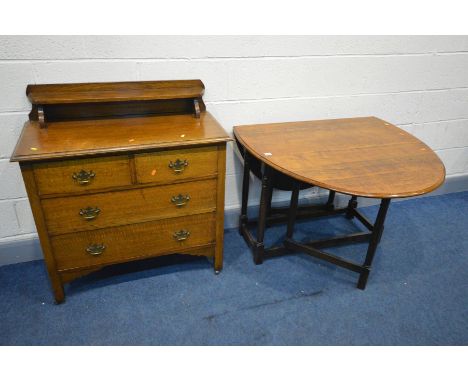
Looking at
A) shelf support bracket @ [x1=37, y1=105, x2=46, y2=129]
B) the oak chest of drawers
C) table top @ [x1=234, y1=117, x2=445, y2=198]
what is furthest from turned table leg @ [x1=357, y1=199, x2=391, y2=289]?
shelf support bracket @ [x1=37, y1=105, x2=46, y2=129]

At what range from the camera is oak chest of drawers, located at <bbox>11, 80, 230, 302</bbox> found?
1.58m

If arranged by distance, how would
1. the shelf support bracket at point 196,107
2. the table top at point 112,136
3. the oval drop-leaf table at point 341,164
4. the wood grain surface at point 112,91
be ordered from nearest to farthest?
the table top at point 112,136 < the oval drop-leaf table at point 341,164 < the wood grain surface at point 112,91 < the shelf support bracket at point 196,107

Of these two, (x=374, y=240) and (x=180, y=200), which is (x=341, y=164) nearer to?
(x=374, y=240)

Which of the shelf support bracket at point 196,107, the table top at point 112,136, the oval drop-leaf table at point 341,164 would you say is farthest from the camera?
the shelf support bracket at point 196,107

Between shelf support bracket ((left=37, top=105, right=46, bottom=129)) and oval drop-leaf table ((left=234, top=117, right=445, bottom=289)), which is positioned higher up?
shelf support bracket ((left=37, top=105, right=46, bottom=129))

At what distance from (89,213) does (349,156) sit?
130cm

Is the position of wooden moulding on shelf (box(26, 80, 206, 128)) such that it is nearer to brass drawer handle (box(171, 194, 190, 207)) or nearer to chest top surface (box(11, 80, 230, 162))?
chest top surface (box(11, 80, 230, 162))

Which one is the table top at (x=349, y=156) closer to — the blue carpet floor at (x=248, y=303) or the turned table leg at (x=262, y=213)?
the turned table leg at (x=262, y=213)

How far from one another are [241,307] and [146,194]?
790mm

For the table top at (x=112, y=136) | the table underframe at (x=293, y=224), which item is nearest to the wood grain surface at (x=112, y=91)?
the table top at (x=112, y=136)

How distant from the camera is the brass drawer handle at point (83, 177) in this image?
1.58 meters

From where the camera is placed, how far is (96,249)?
72.4 inches
